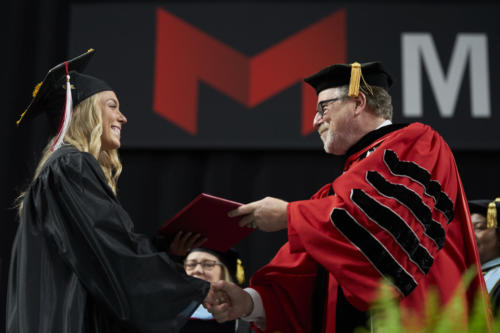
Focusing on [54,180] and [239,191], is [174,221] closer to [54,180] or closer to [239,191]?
[54,180]

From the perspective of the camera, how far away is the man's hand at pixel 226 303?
2.86m

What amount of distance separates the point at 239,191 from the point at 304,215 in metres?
2.93

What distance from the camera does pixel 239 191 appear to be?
5359 mm

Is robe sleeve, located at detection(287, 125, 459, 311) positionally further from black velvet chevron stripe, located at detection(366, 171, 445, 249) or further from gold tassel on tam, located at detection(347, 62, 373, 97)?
gold tassel on tam, located at detection(347, 62, 373, 97)

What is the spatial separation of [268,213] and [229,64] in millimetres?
3088

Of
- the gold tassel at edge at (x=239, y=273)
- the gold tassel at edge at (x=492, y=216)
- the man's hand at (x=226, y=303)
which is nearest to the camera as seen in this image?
the man's hand at (x=226, y=303)

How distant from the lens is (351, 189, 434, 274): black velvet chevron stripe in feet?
7.61

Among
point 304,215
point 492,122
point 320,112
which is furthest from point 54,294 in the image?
point 492,122

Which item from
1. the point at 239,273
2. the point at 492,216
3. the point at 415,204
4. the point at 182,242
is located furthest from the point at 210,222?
the point at 492,216

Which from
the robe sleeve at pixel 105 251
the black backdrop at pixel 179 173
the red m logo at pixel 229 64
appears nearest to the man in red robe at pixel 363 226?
the robe sleeve at pixel 105 251

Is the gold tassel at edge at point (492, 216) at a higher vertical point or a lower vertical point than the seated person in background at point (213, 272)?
higher

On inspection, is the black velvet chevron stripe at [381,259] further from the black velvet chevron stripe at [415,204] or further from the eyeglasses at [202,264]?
the eyeglasses at [202,264]

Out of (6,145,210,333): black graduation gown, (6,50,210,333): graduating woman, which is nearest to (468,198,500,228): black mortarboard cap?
(6,50,210,333): graduating woman

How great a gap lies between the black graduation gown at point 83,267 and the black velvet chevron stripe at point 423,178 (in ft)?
3.29
